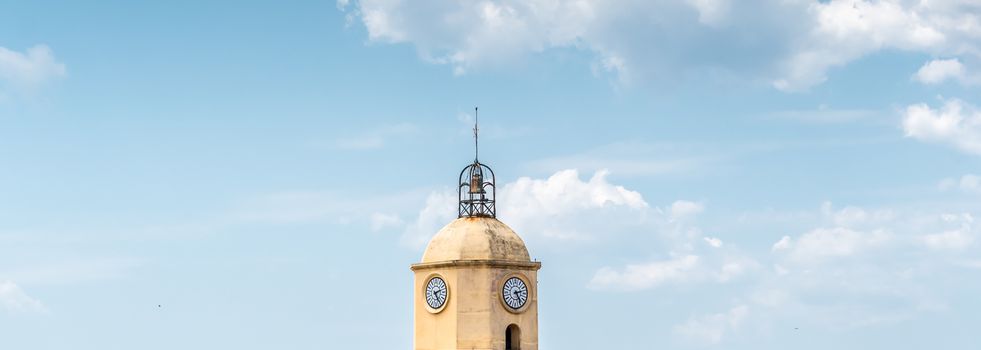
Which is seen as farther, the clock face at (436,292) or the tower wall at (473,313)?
the clock face at (436,292)

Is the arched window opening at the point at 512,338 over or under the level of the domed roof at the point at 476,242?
under

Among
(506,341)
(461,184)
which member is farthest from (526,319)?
(461,184)

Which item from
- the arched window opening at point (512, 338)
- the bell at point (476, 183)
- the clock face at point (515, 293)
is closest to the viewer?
the clock face at point (515, 293)

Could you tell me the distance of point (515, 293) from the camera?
86562 millimetres

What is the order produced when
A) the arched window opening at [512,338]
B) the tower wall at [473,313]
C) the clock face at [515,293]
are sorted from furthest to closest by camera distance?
the arched window opening at [512,338] → the clock face at [515,293] → the tower wall at [473,313]

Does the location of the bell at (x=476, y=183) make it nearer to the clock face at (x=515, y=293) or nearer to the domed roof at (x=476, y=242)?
the domed roof at (x=476, y=242)

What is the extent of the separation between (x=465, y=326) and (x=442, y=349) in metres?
1.49

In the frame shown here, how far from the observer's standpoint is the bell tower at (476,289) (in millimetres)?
85500

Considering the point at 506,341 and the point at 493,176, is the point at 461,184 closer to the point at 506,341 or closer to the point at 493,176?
the point at 493,176

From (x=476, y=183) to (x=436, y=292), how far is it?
209 inches

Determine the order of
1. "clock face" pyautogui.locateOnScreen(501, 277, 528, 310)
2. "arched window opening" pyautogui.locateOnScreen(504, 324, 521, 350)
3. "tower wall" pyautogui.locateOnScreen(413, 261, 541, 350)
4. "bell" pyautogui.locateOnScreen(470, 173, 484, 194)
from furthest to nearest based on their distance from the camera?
"bell" pyautogui.locateOnScreen(470, 173, 484, 194)
"arched window opening" pyautogui.locateOnScreen(504, 324, 521, 350)
"clock face" pyautogui.locateOnScreen(501, 277, 528, 310)
"tower wall" pyautogui.locateOnScreen(413, 261, 541, 350)

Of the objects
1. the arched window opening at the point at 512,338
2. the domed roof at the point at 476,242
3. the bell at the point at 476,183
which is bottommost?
the arched window opening at the point at 512,338

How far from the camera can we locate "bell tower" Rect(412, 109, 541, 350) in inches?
3366

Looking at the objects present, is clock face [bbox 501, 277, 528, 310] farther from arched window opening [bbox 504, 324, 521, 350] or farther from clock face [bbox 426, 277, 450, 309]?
clock face [bbox 426, 277, 450, 309]
